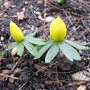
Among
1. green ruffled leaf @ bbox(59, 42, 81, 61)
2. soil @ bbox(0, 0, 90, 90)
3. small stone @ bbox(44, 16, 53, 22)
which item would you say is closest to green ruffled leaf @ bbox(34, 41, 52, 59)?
green ruffled leaf @ bbox(59, 42, 81, 61)

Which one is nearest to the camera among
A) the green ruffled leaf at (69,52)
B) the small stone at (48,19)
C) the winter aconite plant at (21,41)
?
the green ruffled leaf at (69,52)

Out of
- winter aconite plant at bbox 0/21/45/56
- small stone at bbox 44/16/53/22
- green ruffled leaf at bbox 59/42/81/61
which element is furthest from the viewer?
small stone at bbox 44/16/53/22

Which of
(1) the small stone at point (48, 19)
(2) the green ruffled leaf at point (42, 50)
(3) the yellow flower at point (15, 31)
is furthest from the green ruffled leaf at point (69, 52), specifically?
(1) the small stone at point (48, 19)

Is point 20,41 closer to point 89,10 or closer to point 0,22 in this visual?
point 0,22

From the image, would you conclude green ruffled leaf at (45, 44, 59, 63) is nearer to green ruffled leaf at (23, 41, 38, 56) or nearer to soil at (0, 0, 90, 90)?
green ruffled leaf at (23, 41, 38, 56)

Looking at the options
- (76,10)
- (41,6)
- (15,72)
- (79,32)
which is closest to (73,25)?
(79,32)

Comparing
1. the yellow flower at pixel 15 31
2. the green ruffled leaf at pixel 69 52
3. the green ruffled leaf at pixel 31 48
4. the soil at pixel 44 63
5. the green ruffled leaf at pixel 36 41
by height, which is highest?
the yellow flower at pixel 15 31

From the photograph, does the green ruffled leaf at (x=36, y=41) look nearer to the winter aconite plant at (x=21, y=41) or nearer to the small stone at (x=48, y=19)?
the winter aconite plant at (x=21, y=41)

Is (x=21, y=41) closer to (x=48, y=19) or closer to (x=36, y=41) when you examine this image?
(x=36, y=41)
